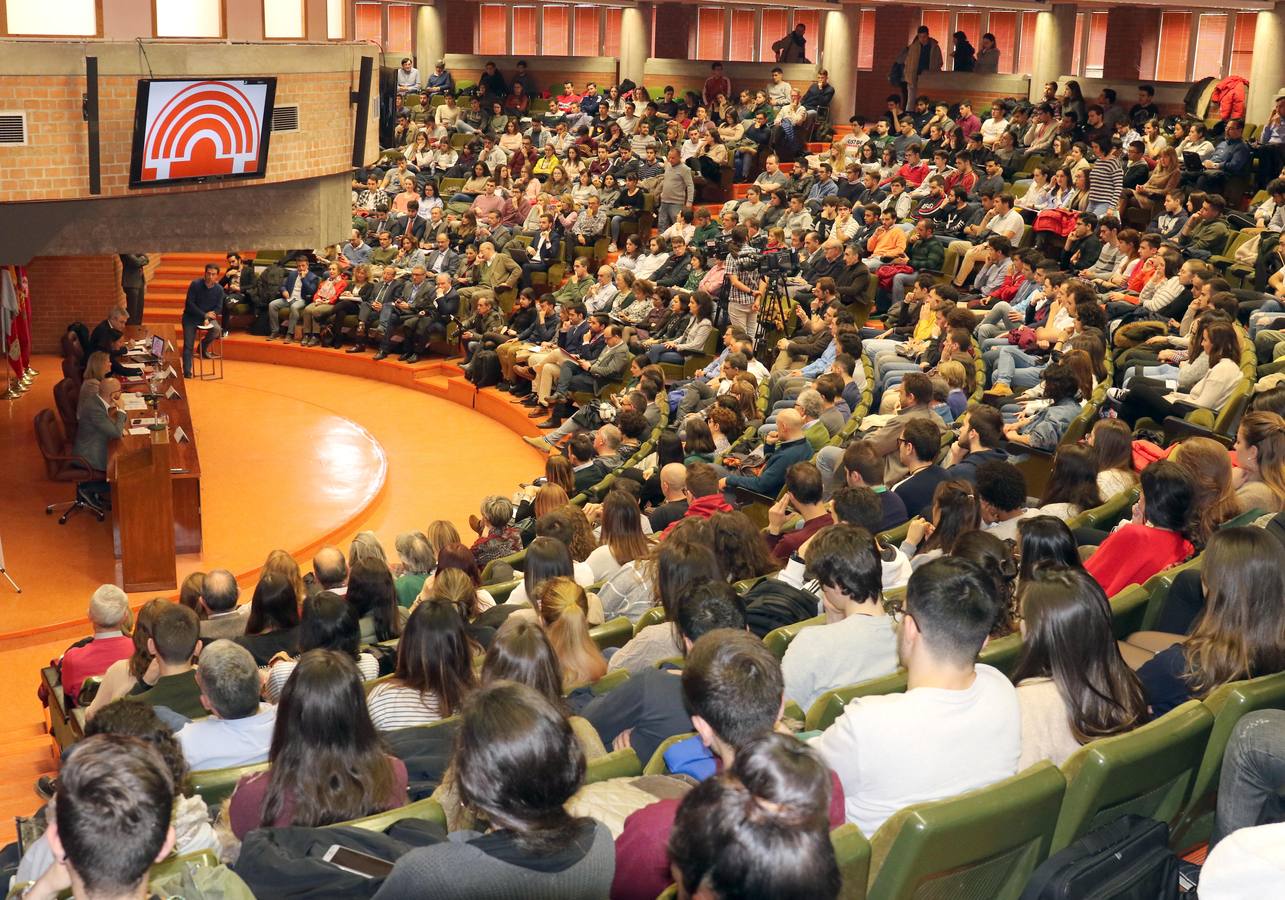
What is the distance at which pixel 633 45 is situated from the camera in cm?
2417

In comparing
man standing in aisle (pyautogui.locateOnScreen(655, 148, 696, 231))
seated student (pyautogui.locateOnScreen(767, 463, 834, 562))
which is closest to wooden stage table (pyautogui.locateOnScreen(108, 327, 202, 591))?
seated student (pyautogui.locateOnScreen(767, 463, 834, 562))

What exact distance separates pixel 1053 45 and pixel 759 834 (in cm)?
2001

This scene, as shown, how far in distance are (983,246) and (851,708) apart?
9.85m

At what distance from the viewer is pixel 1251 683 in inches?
141

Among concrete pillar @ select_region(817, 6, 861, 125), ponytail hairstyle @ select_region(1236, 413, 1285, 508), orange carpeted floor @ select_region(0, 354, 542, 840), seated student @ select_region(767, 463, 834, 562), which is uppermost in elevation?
concrete pillar @ select_region(817, 6, 861, 125)

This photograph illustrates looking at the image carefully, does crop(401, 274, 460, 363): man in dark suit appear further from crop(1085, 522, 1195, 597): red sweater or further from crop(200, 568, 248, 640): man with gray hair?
crop(1085, 522, 1195, 597): red sweater

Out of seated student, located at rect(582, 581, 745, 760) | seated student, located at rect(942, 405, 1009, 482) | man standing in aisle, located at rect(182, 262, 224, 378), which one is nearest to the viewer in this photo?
seated student, located at rect(582, 581, 745, 760)

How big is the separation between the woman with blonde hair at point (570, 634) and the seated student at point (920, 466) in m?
2.51

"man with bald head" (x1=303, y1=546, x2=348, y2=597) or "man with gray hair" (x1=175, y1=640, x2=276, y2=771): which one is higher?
"man with gray hair" (x1=175, y1=640, x2=276, y2=771)

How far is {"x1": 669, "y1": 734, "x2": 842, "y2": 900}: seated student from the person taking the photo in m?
2.00

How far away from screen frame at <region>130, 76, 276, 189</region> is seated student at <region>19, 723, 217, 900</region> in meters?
7.14

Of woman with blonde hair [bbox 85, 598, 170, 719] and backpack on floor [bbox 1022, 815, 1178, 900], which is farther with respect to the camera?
woman with blonde hair [bbox 85, 598, 170, 719]

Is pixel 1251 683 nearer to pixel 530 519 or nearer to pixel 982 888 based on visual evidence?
pixel 982 888

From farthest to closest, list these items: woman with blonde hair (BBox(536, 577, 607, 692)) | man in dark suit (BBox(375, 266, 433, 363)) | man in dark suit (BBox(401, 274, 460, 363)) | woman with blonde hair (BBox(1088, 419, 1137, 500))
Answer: man in dark suit (BBox(375, 266, 433, 363)) < man in dark suit (BBox(401, 274, 460, 363)) < woman with blonde hair (BBox(1088, 419, 1137, 500)) < woman with blonde hair (BBox(536, 577, 607, 692))
